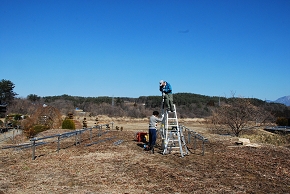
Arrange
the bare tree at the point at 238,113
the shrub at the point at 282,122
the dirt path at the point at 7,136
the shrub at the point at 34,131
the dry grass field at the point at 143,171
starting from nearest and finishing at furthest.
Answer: the dry grass field at the point at 143,171 < the dirt path at the point at 7,136 < the shrub at the point at 34,131 < the bare tree at the point at 238,113 < the shrub at the point at 282,122

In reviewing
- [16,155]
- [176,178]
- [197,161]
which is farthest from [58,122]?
[176,178]

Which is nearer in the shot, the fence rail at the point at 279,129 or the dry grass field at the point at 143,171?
the dry grass field at the point at 143,171

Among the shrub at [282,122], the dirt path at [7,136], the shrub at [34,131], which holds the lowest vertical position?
the dirt path at [7,136]

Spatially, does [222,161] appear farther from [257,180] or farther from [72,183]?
[72,183]

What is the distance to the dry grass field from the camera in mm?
6453

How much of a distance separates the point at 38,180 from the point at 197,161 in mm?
4812

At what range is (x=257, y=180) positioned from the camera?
707 cm

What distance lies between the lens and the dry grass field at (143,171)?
6.45 m

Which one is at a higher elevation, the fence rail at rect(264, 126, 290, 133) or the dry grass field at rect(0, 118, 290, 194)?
the fence rail at rect(264, 126, 290, 133)

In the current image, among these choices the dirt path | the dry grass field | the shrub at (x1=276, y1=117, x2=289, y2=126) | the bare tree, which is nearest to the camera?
the dry grass field

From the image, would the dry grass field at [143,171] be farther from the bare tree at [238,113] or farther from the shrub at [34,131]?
the bare tree at [238,113]

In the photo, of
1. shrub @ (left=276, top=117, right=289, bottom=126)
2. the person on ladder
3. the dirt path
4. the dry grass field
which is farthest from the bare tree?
shrub @ (left=276, top=117, right=289, bottom=126)

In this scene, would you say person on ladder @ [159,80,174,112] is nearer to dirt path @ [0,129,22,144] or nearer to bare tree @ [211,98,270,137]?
dirt path @ [0,129,22,144]

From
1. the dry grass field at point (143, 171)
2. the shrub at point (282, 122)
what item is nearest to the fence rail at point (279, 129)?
the shrub at point (282, 122)
